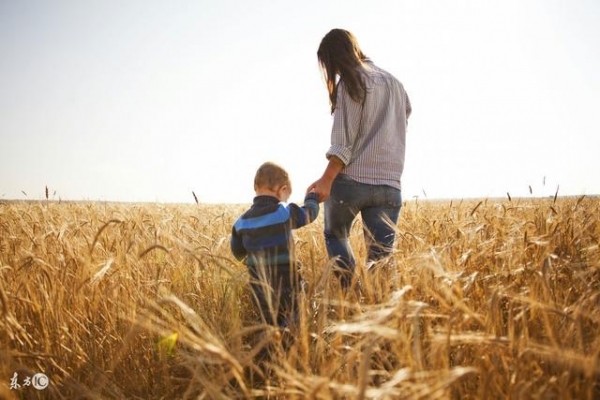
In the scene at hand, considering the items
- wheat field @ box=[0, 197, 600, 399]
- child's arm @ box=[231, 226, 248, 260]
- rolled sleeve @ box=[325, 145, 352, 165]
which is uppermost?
rolled sleeve @ box=[325, 145, 352, 165]

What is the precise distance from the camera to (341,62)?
2205 mm

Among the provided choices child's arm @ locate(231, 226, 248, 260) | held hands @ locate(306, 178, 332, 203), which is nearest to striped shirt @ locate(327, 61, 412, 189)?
held hands @ locate(306, 178, 332, 203)

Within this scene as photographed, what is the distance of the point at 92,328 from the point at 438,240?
2335 millimetres

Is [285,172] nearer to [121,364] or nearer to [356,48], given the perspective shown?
[356,48]

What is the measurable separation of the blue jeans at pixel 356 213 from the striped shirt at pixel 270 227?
235 millimetres

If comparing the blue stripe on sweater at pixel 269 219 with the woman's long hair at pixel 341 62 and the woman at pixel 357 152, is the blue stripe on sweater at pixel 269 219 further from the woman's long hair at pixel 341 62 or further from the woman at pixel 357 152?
the woman's long hair at pixel 341 62

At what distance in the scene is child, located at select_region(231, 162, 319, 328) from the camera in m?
1.97

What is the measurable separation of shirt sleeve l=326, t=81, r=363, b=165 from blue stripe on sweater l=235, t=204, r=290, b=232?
474 millimetres

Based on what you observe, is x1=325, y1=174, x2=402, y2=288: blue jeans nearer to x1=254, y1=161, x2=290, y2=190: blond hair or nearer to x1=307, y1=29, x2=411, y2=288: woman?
x1=307, y1=29, x2=411, y2=288: woman

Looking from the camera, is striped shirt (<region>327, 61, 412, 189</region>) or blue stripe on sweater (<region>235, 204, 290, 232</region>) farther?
striped shirt (<region>327, 61, 412, 189</region>)

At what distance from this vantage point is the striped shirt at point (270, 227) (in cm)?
198

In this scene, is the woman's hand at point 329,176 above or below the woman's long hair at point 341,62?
below

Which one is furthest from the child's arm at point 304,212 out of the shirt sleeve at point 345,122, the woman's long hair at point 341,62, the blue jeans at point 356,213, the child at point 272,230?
the woman's long hair at point 341,62

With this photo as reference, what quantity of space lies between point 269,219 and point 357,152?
737mm
